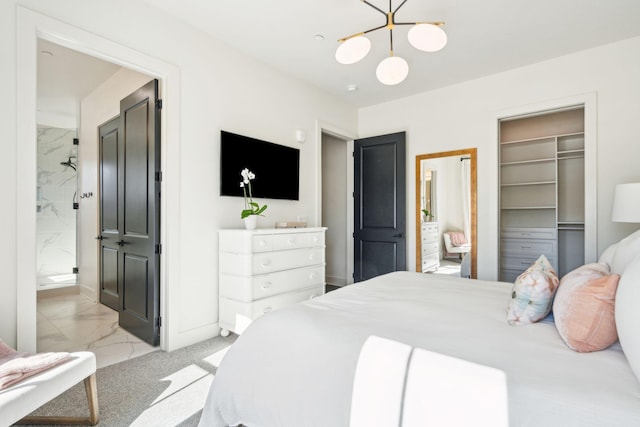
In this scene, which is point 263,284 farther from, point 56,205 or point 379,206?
point 56,205

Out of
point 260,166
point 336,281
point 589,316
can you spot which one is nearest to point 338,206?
point 336,281

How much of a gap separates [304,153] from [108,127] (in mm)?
2249

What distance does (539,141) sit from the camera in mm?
4430

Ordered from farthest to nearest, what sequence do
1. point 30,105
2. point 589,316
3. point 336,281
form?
1. point 336,281
2. point 30,105
3. point 589,316

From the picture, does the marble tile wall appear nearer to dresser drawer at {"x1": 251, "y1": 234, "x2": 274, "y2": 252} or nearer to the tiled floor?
the tiled floor

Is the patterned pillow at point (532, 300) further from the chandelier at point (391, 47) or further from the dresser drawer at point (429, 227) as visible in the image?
the dresser drawer at point (429, 227)

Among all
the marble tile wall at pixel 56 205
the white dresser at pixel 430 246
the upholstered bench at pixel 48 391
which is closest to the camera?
the upholstered bench at pixel 48 391

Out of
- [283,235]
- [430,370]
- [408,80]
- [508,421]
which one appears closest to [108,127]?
[283,235]

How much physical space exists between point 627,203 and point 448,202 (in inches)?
71.5

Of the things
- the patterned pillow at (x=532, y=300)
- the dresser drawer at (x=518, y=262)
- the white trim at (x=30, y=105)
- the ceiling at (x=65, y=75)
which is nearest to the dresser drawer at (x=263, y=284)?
the white trim at (x=30, y=105)

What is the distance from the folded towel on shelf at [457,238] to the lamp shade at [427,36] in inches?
102

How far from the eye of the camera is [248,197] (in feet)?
10.7

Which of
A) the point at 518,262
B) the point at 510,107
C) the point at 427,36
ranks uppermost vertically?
the point at 510,107

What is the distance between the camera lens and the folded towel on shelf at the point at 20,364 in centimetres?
134
